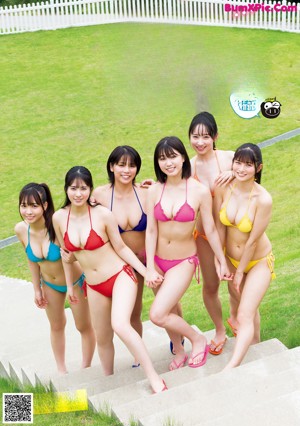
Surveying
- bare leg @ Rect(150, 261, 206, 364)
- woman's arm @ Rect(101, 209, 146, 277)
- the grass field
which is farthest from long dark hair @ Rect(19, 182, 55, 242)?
the grass field

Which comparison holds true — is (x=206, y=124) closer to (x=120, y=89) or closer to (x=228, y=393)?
(x=228, y=393)

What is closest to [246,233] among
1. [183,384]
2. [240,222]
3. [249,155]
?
[240,222]

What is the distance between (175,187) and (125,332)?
1.11 metres

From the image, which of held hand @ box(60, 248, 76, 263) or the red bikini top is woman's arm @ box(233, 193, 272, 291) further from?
held hand @ box(60, 248, 76, 263)

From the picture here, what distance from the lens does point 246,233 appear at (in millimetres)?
5453

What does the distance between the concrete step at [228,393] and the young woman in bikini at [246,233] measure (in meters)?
0.30

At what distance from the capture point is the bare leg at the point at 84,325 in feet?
19.4

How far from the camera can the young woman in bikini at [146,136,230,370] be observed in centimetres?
536

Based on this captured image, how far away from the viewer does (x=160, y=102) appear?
17188 mm

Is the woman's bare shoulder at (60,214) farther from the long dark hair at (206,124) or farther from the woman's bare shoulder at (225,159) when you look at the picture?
the woman's bare shoulder at (225,159)

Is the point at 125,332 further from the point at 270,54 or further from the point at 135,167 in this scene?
the point at 270,54

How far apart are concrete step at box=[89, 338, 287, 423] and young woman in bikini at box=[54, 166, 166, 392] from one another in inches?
6.3

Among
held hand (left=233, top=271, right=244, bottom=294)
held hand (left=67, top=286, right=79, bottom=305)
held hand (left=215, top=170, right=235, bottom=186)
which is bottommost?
held hand (left=67, top=286, right=79, bottom=305)

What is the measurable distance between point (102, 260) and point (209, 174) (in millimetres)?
1062
